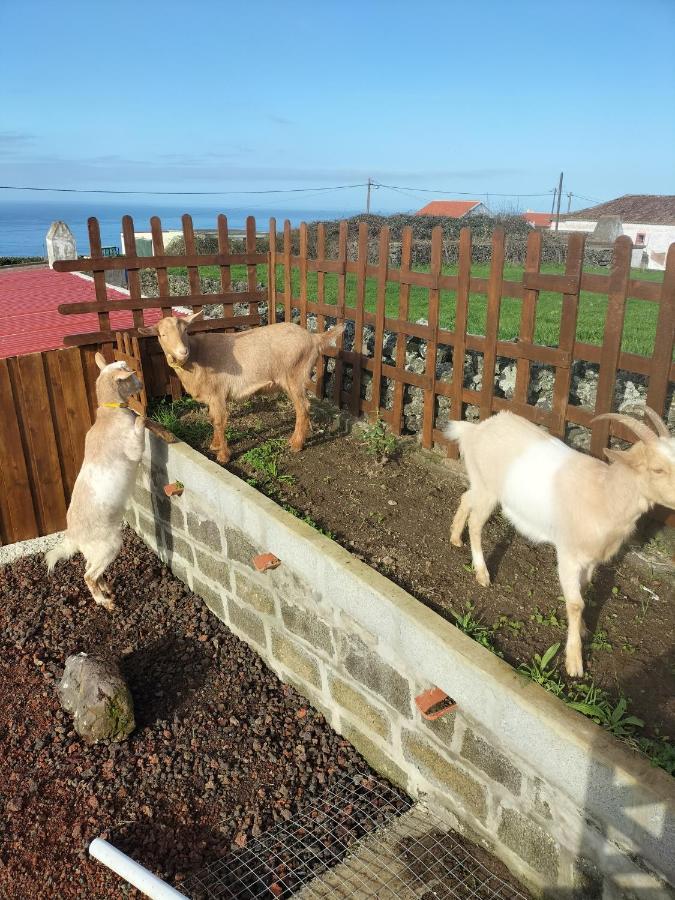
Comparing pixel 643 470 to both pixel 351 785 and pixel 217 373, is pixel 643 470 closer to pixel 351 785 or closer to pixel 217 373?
pixel 351 785

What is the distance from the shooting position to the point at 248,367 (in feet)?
20.3

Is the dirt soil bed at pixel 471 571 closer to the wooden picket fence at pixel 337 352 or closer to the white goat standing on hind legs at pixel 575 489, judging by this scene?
the white goat standing on hind legs at pixel 575 489

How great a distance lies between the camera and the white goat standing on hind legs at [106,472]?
565cm

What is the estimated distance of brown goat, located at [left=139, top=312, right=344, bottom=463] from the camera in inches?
239

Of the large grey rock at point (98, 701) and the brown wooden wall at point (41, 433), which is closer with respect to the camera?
the large grey rock at point (98, 701)

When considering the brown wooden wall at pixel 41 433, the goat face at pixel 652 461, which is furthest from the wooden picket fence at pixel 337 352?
the goat face at pixel 652 461

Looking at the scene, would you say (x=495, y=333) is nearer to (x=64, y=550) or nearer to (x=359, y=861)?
(x=359, y=861)

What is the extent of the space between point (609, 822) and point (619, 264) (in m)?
3.33

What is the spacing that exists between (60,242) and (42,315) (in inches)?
297

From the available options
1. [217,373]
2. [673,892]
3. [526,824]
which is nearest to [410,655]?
[526,824]

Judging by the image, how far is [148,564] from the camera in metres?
6.77

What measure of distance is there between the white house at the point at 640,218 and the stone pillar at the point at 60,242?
34.1 metres

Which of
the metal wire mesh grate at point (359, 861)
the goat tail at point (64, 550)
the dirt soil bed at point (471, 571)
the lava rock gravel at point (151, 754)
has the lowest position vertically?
the lava rock gravel at point (151, 754)

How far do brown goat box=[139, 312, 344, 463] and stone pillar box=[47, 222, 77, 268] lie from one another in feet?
40.3
